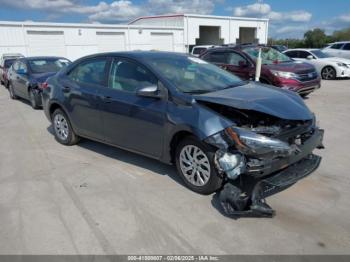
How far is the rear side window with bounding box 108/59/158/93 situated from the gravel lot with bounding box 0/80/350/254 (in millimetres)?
1220

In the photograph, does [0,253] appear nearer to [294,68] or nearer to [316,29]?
[294,68]

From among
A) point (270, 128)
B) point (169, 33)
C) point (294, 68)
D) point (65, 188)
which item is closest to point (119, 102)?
point (65, 188)

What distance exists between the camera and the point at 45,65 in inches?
398

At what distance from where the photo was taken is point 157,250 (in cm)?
290

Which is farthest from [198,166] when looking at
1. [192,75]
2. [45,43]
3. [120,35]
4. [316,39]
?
[316,39]

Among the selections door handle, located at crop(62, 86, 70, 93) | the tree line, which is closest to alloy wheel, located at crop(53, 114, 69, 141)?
door handle, located at crop(62, 86, 70, 93)

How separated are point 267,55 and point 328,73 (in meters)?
6.72

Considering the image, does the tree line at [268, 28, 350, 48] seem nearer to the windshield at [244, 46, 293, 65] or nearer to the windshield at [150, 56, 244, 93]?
the windshield at [244, 46, 293, 65]

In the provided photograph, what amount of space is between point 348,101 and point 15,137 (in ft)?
29.3

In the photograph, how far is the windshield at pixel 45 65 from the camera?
32.4 ft

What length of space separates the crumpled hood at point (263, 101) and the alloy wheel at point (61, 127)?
3.08 meters

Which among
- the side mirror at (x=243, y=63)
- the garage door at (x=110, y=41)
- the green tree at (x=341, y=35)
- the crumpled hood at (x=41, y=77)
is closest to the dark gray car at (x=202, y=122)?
the side mirror at (x=243, y=63)

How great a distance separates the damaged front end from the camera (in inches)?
128

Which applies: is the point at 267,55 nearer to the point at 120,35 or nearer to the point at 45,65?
the point at 45,65
